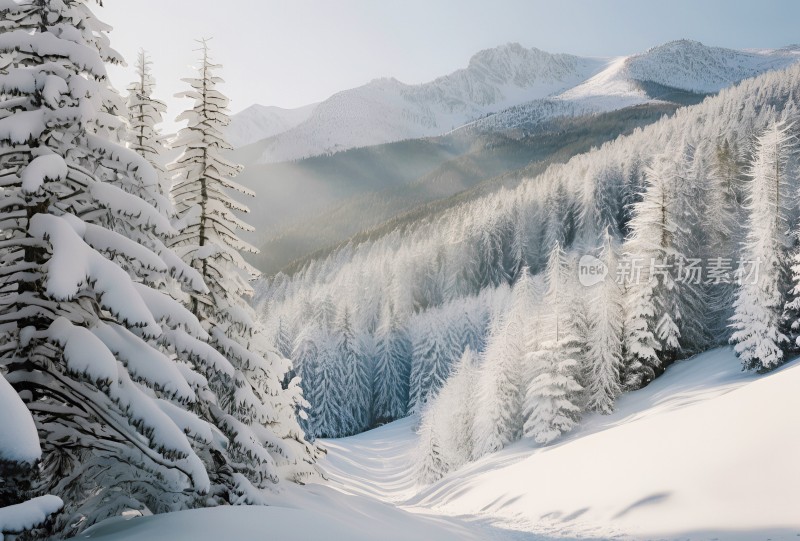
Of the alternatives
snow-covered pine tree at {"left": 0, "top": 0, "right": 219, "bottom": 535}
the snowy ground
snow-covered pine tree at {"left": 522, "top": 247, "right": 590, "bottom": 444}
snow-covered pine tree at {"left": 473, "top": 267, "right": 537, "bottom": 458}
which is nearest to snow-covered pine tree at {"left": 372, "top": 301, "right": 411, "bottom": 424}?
snow-covered pine tree at {"left": 473, "top": 267, "right": 537, "bottom": 458}

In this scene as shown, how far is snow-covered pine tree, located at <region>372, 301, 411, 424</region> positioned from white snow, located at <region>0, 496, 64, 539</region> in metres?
72.1

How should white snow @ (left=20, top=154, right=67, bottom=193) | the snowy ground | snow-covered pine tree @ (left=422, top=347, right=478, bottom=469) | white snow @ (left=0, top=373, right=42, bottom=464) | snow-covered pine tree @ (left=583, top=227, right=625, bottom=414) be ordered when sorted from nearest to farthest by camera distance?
white snow @ (left=0, top=373, right=42, bottom=464) < white snow @ (left=20, top=154, right=67, bottom=193) < the snowy ground < snow-covered pine tree @ (left=583, top=227, right=625, bottom=414) < snow-covered pine tree @ (left=422, top=347, right=478, bottom=469)

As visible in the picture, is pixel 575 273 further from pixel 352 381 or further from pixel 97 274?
pixel 97 274

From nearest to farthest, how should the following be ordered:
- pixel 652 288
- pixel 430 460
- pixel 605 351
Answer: pixel 605 351 < pixel 652 288 < pixel 430 460

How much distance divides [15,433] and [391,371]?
242ft

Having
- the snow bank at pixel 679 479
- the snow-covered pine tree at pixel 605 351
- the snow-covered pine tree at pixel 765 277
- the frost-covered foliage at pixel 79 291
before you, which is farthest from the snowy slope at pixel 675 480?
the frost-covered foliage at pixel 79 291

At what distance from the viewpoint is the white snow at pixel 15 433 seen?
3236 millimetres

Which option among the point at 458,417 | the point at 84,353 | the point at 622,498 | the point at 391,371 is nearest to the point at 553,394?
the point at 458,417

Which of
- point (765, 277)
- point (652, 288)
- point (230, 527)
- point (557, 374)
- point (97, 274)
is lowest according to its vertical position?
point (557, 374)

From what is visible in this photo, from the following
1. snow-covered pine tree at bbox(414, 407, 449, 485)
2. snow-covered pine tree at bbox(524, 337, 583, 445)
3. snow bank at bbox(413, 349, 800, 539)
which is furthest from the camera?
snow-covered pine tree at bbox(414, 407, 449, 485)

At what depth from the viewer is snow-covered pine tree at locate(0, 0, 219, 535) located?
4520 millimetres

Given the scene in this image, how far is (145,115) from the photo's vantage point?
13.3m

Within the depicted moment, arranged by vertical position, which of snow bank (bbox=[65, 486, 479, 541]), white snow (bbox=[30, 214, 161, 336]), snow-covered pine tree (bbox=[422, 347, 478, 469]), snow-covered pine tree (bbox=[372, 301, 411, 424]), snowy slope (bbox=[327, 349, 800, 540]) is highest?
white snow (bbox=[30, 214, 161, 336])

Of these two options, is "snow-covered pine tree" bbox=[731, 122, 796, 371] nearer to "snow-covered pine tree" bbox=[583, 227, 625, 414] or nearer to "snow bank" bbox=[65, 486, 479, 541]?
"snow-covered pine tree" bbox=[583, 227, 625, 414]
